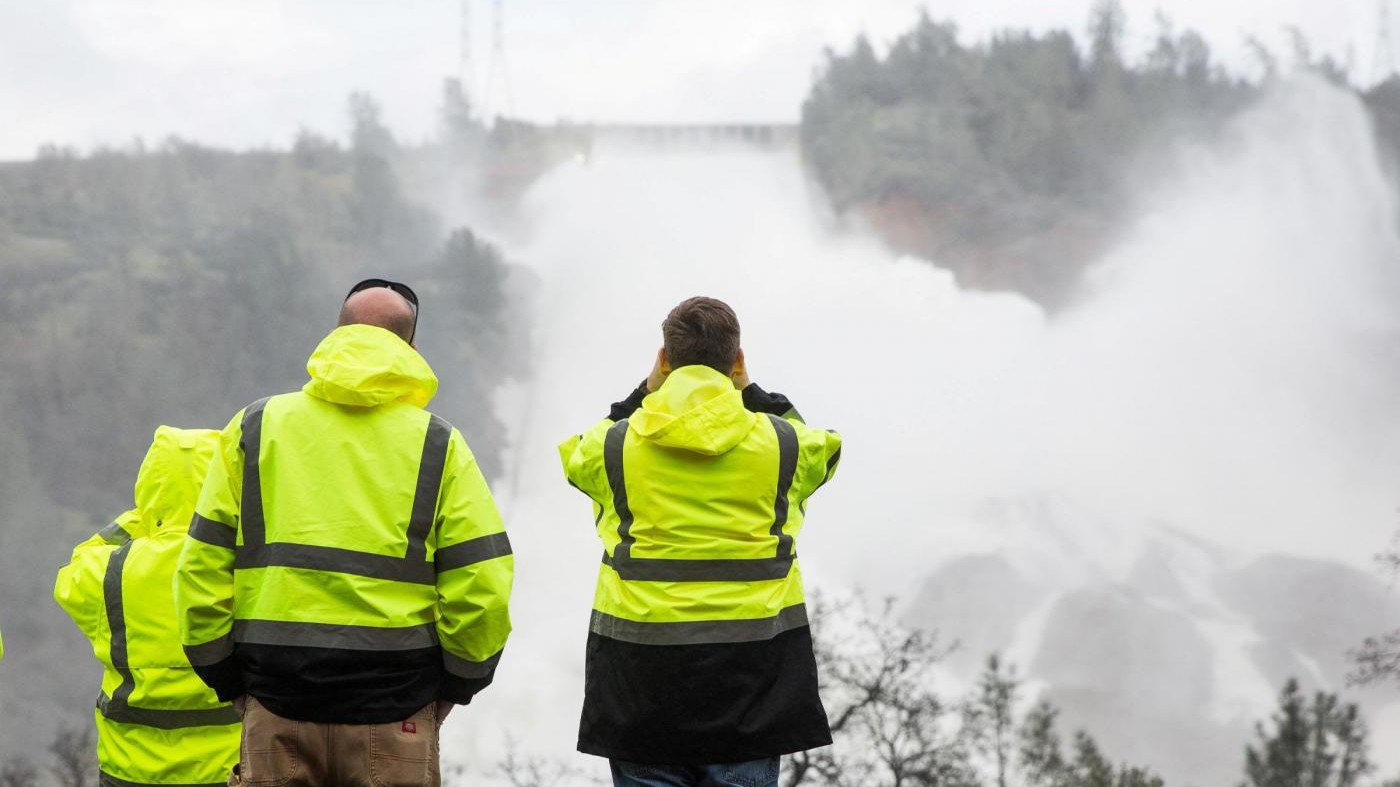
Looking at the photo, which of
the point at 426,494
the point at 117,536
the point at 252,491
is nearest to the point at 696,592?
the point at 426,494

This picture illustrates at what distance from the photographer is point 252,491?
362cm

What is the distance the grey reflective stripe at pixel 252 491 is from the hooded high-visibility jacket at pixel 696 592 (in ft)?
2.93

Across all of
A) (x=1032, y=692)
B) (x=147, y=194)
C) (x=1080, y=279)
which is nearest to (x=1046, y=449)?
(x=1080, y=279)

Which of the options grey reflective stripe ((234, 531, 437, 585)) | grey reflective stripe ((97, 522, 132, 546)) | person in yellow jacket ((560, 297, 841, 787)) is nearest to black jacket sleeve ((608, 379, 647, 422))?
person in yellow jacket ((560, 297, 841, 787))

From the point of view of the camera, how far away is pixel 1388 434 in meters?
67.1

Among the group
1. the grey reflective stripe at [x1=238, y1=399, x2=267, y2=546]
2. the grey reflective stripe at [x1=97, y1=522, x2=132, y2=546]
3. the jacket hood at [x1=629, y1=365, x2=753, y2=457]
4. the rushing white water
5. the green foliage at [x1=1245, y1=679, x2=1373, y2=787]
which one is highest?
the rushing white water

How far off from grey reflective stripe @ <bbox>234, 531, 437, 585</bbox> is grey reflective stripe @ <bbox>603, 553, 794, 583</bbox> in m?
0.62

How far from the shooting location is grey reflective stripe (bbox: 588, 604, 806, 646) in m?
3.92

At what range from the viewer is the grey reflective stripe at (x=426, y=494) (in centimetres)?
365

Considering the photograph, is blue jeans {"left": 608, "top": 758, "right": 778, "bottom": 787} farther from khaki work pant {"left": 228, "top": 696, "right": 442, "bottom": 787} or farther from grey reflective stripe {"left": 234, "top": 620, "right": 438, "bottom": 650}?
grey reflective stripe {"left": 234, "top": 620, "right": 438, "bottom": 650}

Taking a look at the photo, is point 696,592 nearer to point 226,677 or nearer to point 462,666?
point 462,666

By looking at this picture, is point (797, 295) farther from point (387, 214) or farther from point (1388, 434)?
point (1388, 434)

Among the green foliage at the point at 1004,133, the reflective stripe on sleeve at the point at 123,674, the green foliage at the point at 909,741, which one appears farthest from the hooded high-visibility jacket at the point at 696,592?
the green foliage at the point at 1004,133

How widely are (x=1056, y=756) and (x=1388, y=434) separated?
49.9m
